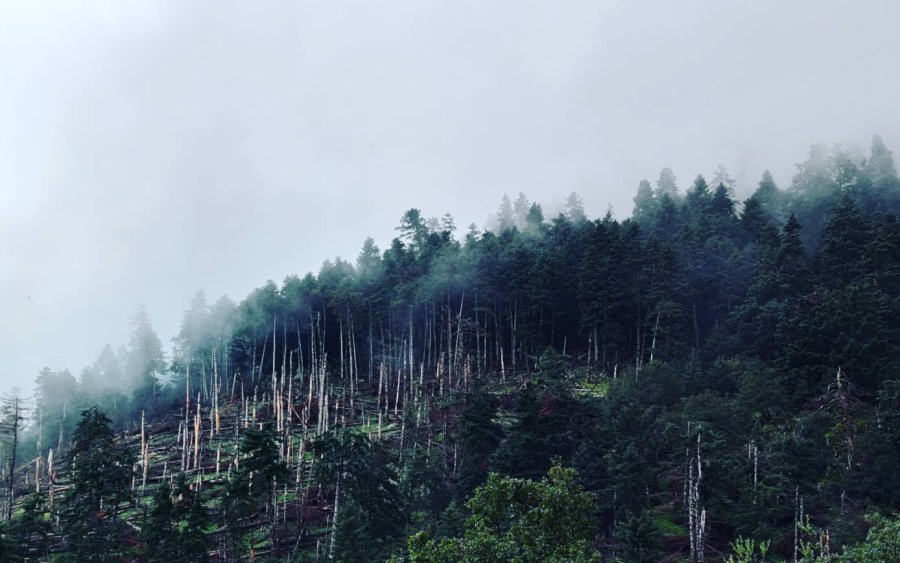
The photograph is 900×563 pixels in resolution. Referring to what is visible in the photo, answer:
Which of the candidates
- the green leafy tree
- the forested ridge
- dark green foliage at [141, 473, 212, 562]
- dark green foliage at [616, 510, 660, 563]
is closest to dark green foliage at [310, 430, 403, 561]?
the forested ridge

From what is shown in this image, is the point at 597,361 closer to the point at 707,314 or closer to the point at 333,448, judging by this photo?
the point at 707,314

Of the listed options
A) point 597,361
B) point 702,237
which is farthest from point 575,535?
point 702,237

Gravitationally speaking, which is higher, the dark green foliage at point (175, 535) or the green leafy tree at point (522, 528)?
the green leafy tree at point (522, 528)

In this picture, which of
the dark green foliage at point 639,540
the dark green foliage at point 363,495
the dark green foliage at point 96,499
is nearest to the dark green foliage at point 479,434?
the dark green foliage at point 363,495

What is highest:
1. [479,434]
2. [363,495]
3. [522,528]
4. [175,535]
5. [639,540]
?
[522,528]

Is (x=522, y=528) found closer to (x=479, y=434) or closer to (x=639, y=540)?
(x=639, y=540)

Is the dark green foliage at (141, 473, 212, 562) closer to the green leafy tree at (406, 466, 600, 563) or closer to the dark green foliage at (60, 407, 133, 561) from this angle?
the dark green foliage at (60, 407, 133, 561)

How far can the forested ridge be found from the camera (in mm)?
33219

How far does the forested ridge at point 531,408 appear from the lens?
33.2 m

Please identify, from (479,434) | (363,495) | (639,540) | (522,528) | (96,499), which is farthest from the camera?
(479,434)

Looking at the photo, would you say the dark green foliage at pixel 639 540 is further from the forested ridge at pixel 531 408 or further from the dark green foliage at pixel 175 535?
the dark green foliage at pixel 175 535

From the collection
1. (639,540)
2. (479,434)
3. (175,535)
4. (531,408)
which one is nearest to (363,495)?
(479,434)

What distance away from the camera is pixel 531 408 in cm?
4419

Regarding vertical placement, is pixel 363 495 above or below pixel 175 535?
above
